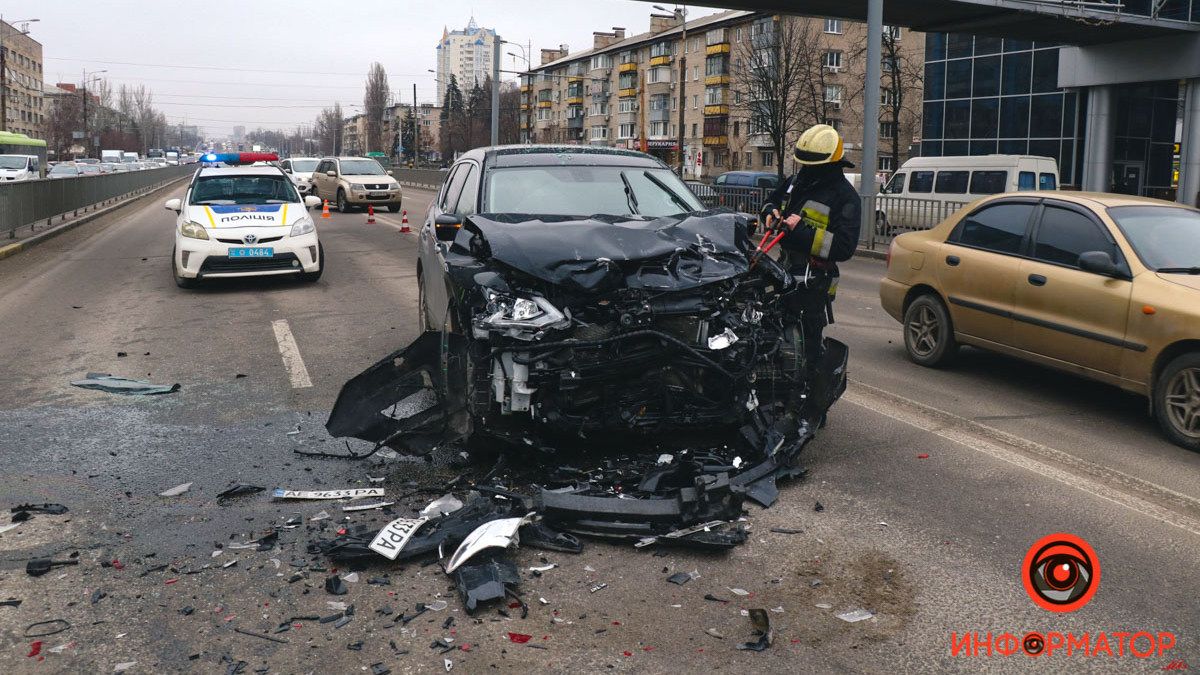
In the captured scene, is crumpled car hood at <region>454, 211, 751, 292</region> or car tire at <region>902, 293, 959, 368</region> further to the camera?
car tire at <region>902, 293, 959, 368</region>

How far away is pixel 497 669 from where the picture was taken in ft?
10.8

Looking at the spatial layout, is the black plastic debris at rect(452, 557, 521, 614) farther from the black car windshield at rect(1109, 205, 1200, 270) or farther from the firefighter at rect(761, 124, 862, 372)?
the black car windshield at rect(1109, 205, 1200, 270)

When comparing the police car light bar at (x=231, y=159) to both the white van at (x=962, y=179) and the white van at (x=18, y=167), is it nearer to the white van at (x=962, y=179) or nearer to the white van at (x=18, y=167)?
the white van at (x=962, y=179)

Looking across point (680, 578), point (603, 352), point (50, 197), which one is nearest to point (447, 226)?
point (603, 352)

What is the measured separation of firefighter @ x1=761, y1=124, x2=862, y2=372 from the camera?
6047mm

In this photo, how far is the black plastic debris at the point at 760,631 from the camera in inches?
136

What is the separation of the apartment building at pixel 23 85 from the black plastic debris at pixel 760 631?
114 m

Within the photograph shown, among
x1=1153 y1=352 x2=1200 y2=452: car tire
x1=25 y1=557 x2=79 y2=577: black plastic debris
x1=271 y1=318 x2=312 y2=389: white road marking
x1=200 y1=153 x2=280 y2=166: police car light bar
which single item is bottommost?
x1=25 y1=557 x2=79 y2=577: black plastic debris

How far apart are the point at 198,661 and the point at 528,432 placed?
2.18 metres

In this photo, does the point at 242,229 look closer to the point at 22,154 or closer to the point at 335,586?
the point at 335,586

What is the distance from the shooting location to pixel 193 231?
13.1m

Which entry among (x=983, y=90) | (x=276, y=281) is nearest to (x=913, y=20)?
(x=983, y=90)

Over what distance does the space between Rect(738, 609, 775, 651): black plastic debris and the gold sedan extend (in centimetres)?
385

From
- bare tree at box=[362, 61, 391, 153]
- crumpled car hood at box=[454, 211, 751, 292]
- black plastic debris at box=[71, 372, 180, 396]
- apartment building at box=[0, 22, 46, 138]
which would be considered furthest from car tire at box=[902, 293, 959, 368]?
bare tree at box=[362, 61, 391, 153]
